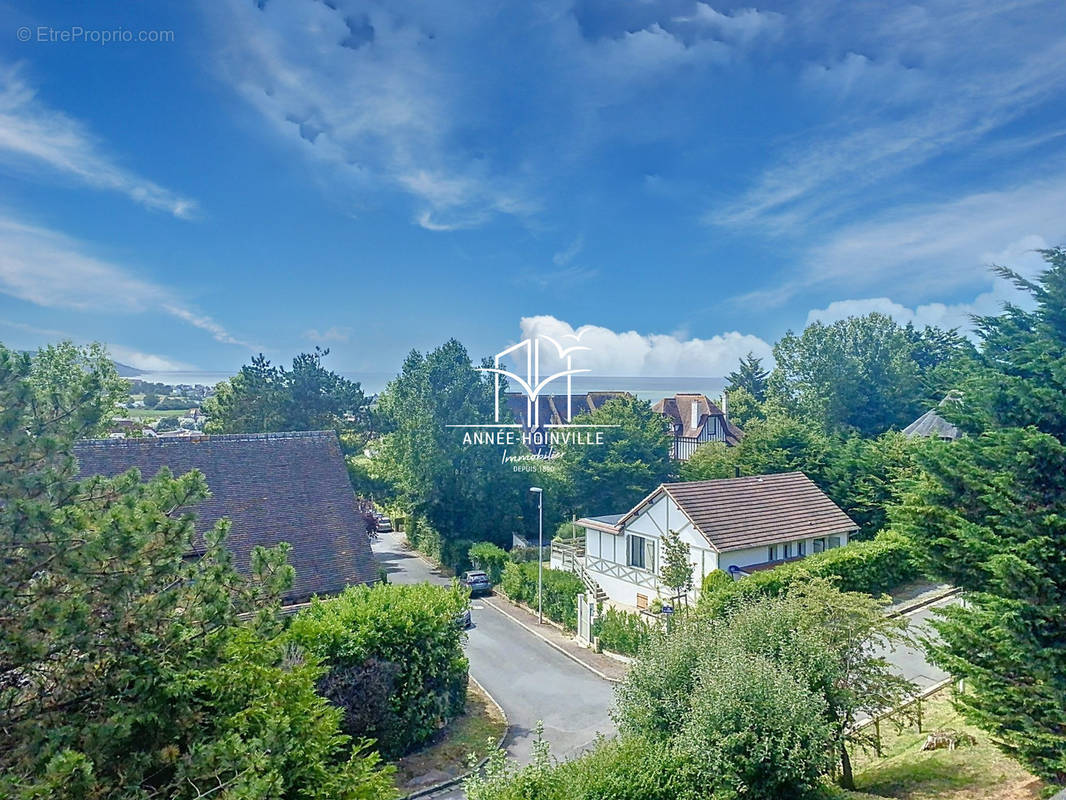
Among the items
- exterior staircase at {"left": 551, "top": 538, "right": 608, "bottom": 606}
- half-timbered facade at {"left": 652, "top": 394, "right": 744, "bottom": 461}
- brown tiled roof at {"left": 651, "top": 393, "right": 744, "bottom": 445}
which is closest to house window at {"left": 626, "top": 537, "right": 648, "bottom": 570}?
exterior staircase at {"left": 551, "top": 538, "right": 608, "bottom": 606}

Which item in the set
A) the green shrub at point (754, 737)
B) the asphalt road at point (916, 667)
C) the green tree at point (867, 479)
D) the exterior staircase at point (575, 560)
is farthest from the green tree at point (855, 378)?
the green shrub at point (754, 737)

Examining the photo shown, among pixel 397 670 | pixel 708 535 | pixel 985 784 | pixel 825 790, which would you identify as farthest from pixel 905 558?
pixel 397 670

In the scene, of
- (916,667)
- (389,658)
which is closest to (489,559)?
(389,658)

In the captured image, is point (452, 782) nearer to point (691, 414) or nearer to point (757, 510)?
point (757, 510)

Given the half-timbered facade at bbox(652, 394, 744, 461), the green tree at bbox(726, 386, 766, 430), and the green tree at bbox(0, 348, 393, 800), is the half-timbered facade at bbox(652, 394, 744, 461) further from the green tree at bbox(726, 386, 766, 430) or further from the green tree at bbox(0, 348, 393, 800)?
the green tree at bbox(0, 348, 393, 800)

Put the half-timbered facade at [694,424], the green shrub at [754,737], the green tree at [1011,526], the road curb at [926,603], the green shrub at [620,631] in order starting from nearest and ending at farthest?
the green shrub at [754,737] < the green tree at [1011,526] < the green shrub at [620,631] < the road curb at [926,603] < the half-timbered facade at [694,424]

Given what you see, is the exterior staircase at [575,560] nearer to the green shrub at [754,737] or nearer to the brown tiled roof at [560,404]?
the green shrub at [754,737]
